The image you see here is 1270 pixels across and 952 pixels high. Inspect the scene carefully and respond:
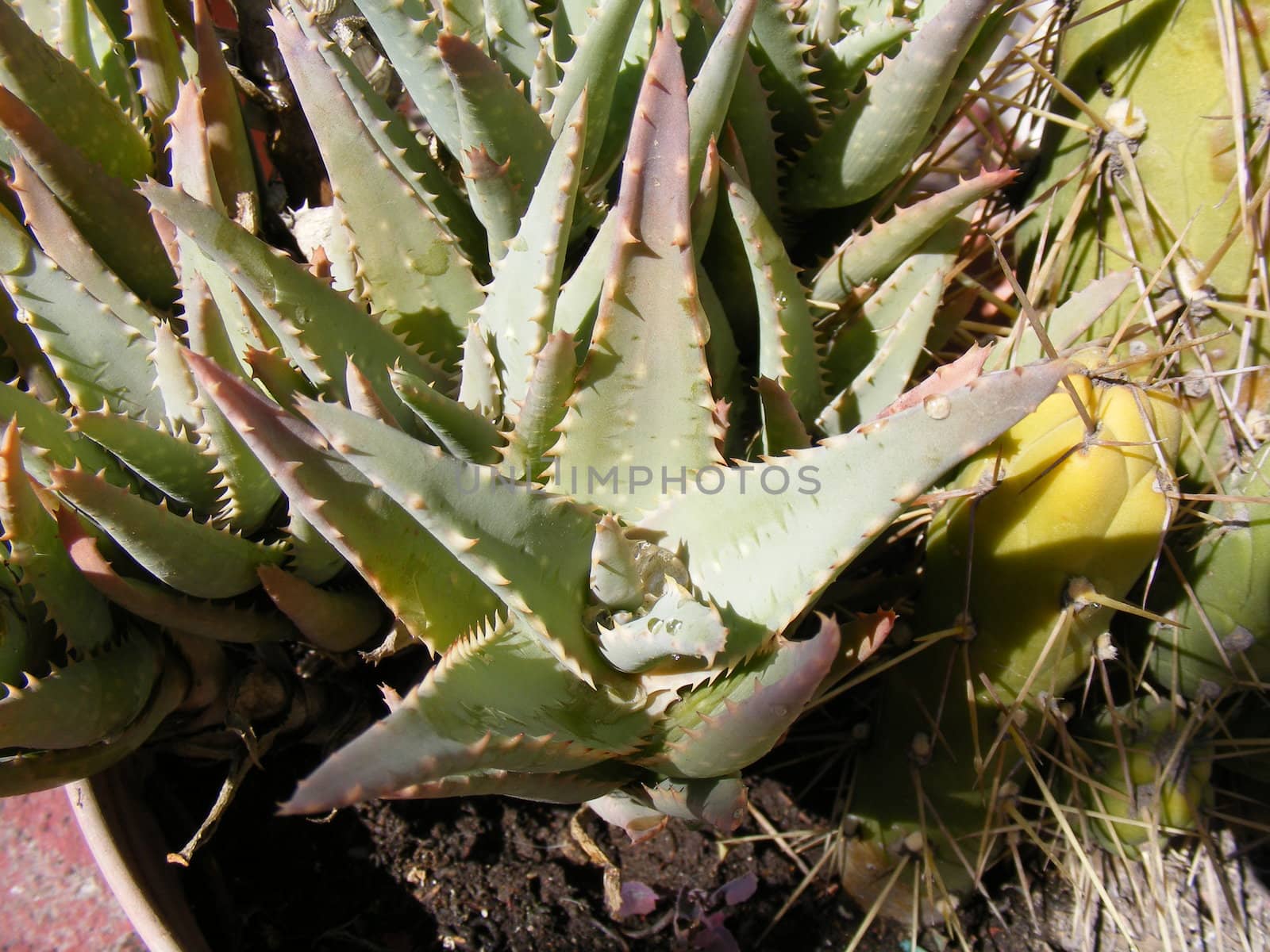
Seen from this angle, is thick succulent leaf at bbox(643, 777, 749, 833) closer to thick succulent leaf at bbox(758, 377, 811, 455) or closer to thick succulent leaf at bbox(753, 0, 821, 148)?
thick succulent leaf at bbox(758, 377, 811, 455)

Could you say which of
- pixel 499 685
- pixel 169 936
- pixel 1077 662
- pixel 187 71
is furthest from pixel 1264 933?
pixel 187 71

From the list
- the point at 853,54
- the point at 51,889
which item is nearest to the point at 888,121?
the point at 853,54

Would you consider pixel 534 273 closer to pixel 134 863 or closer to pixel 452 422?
pixel 452 422

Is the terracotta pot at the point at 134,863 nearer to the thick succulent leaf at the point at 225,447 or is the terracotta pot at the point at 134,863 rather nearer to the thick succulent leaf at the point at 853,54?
the thick succulent leaf at the point at 225,447

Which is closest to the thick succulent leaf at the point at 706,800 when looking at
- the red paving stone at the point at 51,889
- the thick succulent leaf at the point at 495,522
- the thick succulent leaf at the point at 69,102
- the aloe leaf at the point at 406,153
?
the thick succulent leaf at the point at 495,522

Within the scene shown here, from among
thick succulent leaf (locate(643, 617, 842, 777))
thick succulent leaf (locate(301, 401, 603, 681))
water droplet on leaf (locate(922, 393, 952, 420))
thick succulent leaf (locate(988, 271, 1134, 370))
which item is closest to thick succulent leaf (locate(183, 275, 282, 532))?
thick succulent leaf (locate(301, 401, 603, 681))

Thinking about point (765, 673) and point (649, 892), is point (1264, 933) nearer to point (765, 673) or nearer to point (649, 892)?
point (649, 892)
